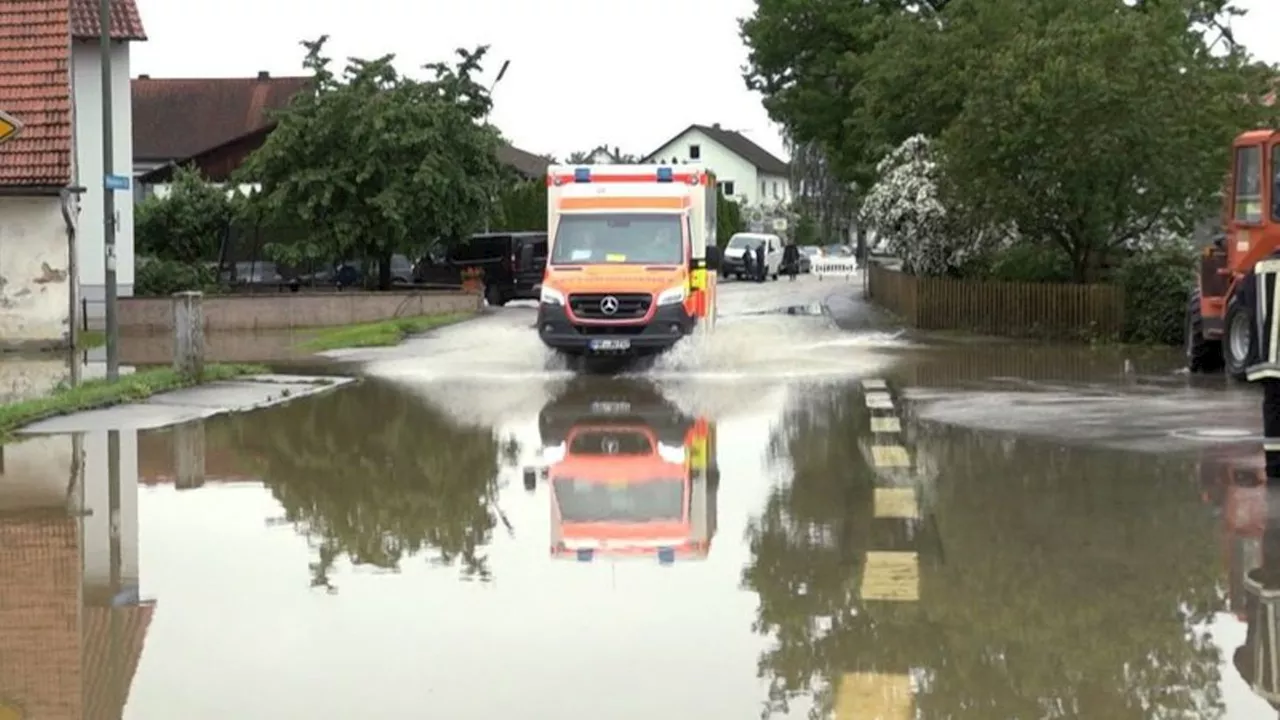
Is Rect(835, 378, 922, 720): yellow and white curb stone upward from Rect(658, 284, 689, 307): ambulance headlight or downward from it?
downward

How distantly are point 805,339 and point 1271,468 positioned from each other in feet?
58.6

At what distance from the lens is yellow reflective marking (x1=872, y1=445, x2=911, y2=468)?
1436 centimetres

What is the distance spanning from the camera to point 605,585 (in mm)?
9625

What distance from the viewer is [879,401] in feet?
64.3

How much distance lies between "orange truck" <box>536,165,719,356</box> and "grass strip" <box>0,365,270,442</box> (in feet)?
14.4

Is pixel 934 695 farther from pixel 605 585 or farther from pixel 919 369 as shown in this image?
pixel 919 369

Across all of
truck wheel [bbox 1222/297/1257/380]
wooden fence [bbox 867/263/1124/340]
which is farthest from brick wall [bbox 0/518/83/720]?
wooden fence [bbox 867/263/1124/340]

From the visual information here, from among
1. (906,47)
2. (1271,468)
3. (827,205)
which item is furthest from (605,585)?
(827,205)

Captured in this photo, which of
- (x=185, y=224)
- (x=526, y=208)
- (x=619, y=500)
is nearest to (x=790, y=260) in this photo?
(x=526, y=208)

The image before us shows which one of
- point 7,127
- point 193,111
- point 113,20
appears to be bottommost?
point 7,127

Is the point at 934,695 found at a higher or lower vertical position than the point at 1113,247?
lower

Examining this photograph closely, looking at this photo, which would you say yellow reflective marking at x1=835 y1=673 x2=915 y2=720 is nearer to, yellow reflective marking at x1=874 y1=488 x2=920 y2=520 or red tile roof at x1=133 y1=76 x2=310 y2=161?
yellow reflective marking at x1=874 y1=488 x2=920 y2=520

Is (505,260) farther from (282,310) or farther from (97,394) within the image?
(97,394)

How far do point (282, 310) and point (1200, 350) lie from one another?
70.5 feet
